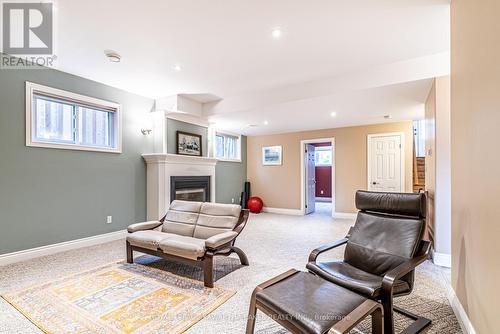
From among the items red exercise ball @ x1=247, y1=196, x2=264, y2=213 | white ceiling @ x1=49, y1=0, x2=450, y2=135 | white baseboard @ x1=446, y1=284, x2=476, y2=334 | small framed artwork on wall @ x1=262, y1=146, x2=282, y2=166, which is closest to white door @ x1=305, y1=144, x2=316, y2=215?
small framed artwork on wall @ x1=262, y1=146, x2=282, y2=166

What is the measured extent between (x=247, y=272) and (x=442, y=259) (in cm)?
255

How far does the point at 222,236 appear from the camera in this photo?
2781 mm

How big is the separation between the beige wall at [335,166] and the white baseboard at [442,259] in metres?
2.89

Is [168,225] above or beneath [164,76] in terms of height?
beneath

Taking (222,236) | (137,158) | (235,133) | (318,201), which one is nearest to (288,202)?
(235,133)

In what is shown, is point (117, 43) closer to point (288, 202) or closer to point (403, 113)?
point (403, 113)

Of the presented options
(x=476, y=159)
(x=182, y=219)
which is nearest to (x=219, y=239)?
(x=182, y=219)

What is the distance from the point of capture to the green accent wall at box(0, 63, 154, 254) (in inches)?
128

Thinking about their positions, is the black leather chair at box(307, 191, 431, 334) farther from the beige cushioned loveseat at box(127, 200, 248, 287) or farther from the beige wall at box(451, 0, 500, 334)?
the beige cushioned loveseat at box(127, 200, 248, 287)

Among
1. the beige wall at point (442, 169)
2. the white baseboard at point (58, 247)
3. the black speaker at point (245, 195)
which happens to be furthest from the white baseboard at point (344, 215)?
the white baseboard at point (58, 247)

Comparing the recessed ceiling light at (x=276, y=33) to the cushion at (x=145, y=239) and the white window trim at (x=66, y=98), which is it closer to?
the cushion at (x=145, y=239)

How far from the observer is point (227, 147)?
7.57 metres

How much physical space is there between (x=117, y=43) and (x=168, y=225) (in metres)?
2.39

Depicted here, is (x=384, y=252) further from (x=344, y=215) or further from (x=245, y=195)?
(x=245, y=195)
